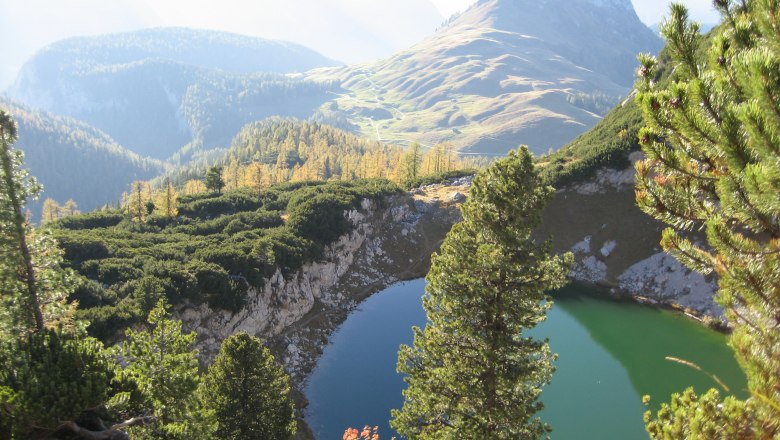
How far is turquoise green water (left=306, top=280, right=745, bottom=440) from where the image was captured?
117ft

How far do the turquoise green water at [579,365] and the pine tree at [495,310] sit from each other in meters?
19.0

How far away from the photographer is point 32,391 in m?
13.1

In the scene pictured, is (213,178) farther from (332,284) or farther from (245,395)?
(245,395)

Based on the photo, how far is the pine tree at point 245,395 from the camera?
23578 mm

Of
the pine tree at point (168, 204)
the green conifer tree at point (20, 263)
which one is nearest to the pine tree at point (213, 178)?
the pine tree at point (168, 204)

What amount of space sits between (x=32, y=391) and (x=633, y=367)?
47168mm

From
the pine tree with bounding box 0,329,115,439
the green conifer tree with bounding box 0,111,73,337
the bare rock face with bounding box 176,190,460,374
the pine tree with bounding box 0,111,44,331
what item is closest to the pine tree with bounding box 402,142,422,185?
the bare rock face with bounding box 176,190,460,374

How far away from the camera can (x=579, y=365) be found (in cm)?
4397

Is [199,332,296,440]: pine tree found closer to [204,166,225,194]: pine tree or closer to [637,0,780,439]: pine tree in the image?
[637,0,780,439]: pine tree

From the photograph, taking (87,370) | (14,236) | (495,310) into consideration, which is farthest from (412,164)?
(87,370)

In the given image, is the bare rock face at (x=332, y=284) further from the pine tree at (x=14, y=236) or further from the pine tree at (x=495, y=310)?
the pine tree at (x=495, y=310)

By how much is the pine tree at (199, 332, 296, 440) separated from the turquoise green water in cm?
1125

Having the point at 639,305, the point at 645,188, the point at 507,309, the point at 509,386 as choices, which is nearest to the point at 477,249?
the point at 507,309

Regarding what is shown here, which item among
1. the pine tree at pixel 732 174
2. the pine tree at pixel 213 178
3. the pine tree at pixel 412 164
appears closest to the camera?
the pine tree at pixel 732 174
